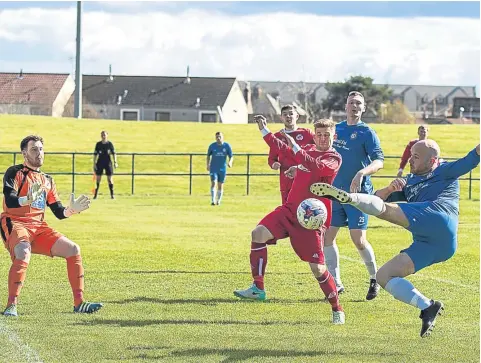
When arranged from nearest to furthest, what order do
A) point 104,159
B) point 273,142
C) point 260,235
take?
point 260,235
point 273,142
point 104,159

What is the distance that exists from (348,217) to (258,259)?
151cm

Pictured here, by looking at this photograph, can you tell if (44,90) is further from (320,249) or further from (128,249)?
(320,249)

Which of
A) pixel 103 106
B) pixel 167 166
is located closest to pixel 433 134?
pixel 167 166

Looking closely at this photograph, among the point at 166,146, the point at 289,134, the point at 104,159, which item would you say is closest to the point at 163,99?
the point at 166,146

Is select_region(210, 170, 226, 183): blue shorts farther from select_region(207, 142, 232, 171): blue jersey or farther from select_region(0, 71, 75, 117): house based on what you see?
select_region(0, 71, 75, 117): house

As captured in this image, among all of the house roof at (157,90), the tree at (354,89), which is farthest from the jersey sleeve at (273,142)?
the tree at (354,89)

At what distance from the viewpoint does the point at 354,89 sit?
97938 millimetres

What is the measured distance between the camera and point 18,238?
973cm

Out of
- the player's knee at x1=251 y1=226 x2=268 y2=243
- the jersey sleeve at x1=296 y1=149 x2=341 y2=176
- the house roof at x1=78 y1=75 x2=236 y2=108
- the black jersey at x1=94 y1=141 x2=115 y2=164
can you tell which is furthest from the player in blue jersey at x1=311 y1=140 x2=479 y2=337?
the house roof at x1=78 y1=75 x2=236 y2=108

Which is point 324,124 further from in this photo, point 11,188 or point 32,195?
point 11,188

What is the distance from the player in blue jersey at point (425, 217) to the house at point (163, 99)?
84.7 m

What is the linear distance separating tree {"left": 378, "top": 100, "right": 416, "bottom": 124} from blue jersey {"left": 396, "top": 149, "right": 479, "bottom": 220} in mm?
83928

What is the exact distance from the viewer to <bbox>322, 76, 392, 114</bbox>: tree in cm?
9719

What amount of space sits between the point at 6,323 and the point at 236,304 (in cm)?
254
